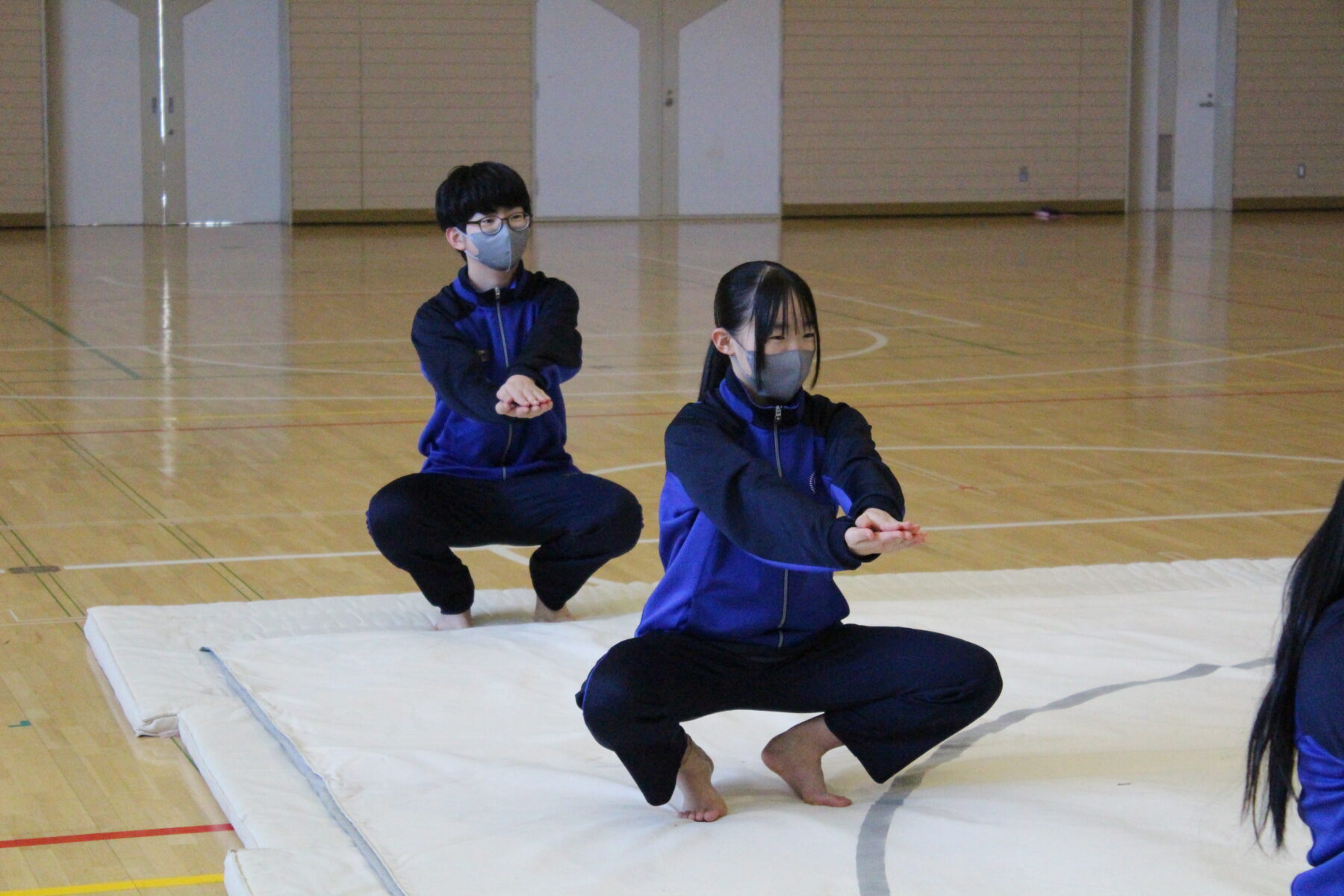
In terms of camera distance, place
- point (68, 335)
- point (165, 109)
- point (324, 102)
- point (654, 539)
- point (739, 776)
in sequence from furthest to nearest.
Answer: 1. point (324, 102)
2. point (165, 109)
3. point (68, 335)
4. point (654, 539)
5. point (739, 776)

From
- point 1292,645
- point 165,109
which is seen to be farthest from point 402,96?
point 1292,645

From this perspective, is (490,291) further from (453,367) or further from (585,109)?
(585,109)

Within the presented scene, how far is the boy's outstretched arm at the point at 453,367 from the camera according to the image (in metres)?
3.43

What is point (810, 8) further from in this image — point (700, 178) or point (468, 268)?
point (468, 268)

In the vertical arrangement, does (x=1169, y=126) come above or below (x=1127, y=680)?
above

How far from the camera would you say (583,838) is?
8.11 feet

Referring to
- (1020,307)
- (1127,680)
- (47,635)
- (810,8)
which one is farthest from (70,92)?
(1127,680)

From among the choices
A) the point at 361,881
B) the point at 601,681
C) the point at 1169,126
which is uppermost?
the point at 1169,126

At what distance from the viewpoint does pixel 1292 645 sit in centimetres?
173

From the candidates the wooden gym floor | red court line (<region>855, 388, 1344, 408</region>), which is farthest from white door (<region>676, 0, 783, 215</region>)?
red court line (<region>855, 388, 1344, 408</region>)

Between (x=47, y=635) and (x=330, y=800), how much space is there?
4.07ft

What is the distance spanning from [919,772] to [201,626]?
5.13ft

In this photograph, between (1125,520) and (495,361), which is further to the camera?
(1125,520)

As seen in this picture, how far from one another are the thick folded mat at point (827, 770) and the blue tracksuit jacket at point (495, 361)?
0.37 m
